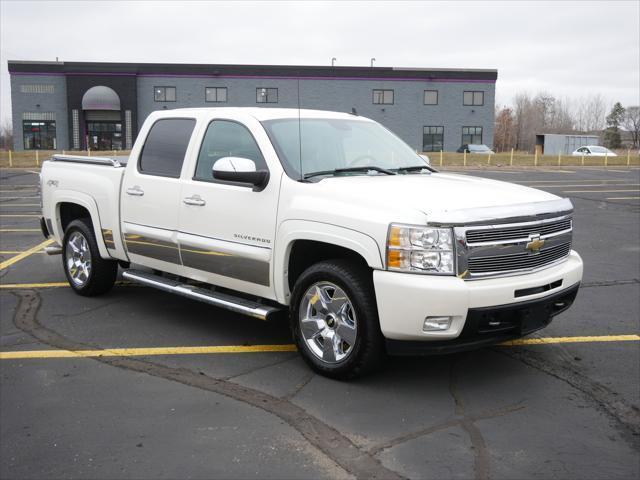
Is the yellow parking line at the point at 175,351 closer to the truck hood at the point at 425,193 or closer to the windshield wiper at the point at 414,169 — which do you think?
the truck hood at the point at 425,193

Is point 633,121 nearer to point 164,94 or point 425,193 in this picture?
point 164,94

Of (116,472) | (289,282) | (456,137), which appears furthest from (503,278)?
(456,137)

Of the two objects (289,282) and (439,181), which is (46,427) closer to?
(289,282)

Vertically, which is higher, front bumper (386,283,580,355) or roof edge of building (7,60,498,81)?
roof edge of building (7,60,498,81)

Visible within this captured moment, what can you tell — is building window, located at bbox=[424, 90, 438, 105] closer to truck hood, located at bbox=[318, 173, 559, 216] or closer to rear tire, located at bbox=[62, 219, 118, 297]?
rear tire, located at bbox=[62, 219, 118, 297]

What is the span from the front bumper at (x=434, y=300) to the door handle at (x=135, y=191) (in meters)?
2.79

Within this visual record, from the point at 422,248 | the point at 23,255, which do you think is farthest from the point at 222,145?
the point at 23,255

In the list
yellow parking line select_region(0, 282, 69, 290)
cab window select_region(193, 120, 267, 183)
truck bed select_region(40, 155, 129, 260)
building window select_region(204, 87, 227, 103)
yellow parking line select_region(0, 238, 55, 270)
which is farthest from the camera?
building window select_region(204, 87, 227, 103)

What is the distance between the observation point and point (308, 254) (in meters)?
5.02

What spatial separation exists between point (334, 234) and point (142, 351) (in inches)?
77.7

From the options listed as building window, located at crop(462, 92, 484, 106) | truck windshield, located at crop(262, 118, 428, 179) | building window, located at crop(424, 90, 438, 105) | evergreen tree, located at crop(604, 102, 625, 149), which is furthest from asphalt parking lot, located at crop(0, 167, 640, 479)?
evergreen tree, located at crop(604, 102, 625, 149)

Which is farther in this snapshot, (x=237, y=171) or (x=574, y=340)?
(x=574, y=340)

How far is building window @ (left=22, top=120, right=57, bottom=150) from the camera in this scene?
54.7 metres

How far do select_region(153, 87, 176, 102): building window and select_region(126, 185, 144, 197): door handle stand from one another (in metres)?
50.7
